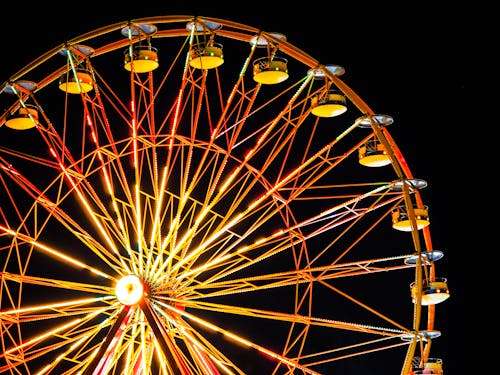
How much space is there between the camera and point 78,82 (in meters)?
18.2

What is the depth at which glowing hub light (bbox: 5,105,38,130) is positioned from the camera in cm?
1885

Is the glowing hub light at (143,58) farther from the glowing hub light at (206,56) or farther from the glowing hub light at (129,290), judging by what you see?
the glowing hub light at (129,290)

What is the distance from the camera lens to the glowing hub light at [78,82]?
60.0ft

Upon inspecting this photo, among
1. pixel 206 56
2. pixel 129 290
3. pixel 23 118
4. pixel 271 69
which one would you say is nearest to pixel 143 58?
pixel 206 56

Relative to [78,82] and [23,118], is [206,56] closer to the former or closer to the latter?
[78,82]

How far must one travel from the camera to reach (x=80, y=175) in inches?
736

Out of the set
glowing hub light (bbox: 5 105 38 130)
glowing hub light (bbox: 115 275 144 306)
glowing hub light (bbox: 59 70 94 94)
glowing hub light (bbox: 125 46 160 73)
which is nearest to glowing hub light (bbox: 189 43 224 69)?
glowing hub light (bbox: 125 46 160 73)

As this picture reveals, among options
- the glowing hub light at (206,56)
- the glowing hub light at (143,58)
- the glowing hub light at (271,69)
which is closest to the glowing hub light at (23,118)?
the glowing hub light at (143,58)

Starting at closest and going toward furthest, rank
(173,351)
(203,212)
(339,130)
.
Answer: (173,351) → (203,212) → (339,130)

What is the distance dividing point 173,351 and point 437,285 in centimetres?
525

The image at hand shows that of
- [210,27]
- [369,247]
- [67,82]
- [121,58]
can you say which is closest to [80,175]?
[67,82]

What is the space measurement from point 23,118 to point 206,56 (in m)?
3.70

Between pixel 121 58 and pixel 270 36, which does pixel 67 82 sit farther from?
pixel 121 58

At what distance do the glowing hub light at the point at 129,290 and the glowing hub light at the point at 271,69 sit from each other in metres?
4.10
